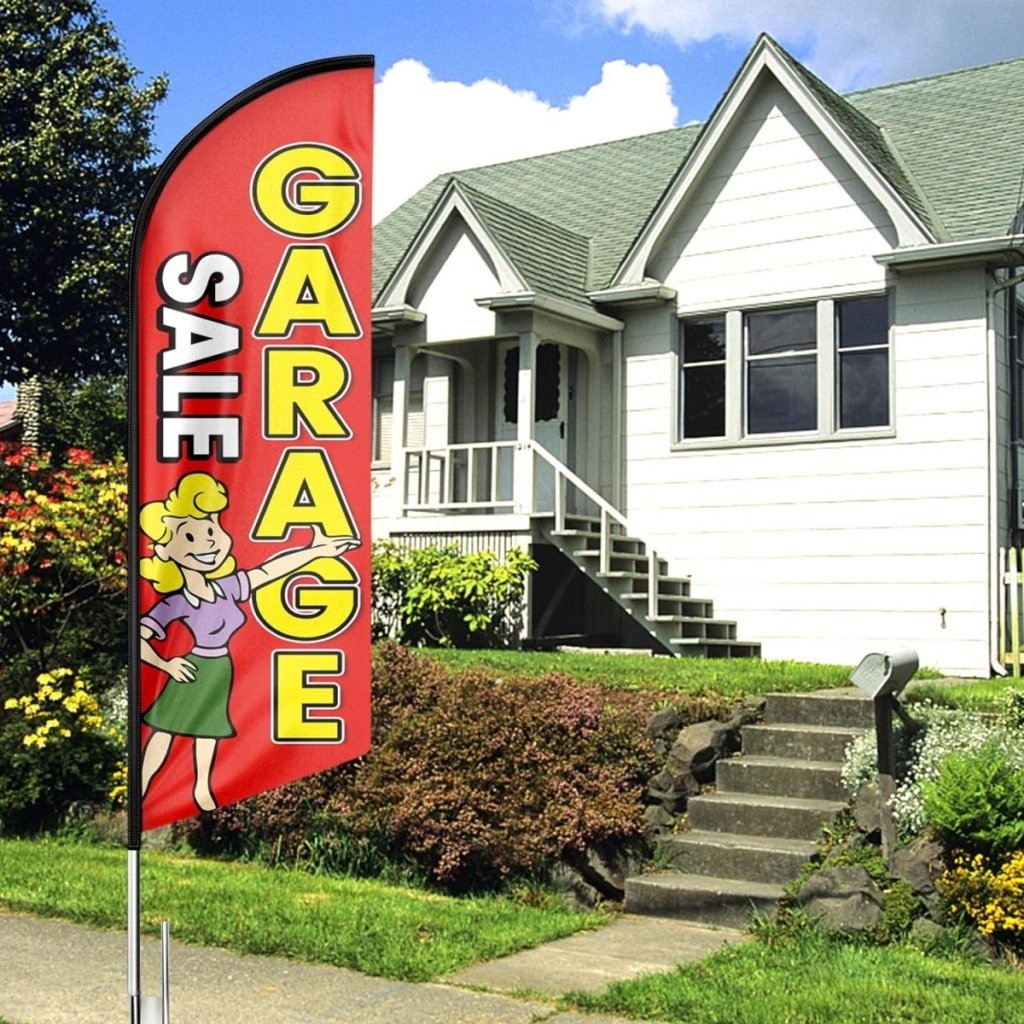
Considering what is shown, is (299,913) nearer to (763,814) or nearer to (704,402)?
(763,814)

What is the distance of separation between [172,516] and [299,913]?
3.23 meters

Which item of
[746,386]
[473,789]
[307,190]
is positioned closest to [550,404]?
[746,386]

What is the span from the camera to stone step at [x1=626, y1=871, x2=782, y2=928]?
8.38m

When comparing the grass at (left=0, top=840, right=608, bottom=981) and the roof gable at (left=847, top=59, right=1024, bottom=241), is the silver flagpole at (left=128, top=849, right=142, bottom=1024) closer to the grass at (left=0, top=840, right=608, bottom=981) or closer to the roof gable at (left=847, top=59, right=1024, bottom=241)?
the grass at (left=0, top=840, right=608, bottom=981)

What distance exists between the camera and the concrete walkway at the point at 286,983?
247 inches

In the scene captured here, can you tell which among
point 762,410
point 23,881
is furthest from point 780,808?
point 762,410

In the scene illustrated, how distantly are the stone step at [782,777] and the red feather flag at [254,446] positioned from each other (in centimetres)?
449

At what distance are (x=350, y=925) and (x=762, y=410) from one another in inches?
427

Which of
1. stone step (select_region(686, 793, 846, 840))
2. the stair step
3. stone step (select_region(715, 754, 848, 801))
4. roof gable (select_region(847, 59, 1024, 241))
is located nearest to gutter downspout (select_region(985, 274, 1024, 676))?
roof gable (select_region(847, 59, 1024, 241))

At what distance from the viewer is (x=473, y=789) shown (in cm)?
935

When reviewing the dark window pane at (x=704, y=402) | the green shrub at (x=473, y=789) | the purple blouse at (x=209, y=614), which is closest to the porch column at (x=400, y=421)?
the dark window pane at (x=704, y=402)

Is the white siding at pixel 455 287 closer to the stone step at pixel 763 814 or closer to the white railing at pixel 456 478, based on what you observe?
the white railing at pixel 456 478

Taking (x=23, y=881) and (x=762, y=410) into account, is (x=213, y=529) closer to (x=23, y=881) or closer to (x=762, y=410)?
(x=23, y=881)

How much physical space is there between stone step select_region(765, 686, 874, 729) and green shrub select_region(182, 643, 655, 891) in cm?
97
